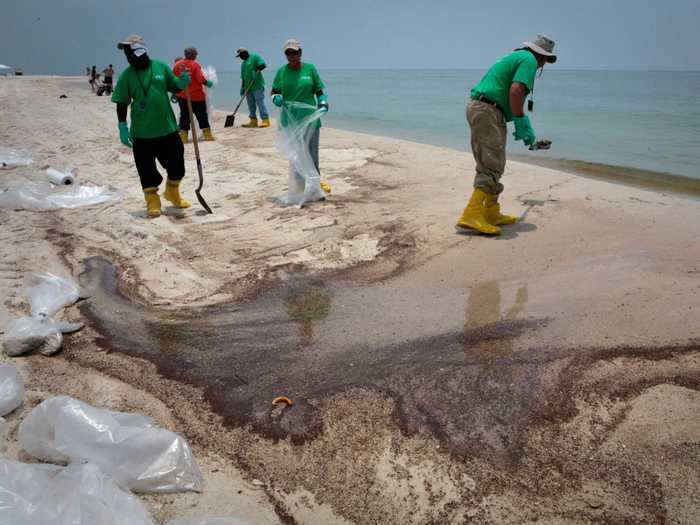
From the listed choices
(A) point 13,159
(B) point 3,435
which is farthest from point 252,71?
(B) point 3,435

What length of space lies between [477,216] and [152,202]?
10.5 feet

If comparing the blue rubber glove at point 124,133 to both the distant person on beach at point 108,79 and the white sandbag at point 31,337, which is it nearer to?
the white sandbag at point 31,337

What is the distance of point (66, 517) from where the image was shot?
4.75 ft

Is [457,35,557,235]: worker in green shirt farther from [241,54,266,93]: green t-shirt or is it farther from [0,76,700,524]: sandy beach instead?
[241,54,266,93]: green t-shirt

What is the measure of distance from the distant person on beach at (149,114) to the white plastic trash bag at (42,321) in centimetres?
186

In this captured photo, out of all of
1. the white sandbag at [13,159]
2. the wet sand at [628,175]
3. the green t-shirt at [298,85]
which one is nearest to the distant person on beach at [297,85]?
the green t-shirt at [298,85]

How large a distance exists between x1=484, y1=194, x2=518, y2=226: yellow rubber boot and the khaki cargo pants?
122mm

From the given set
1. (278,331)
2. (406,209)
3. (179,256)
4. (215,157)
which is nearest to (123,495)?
(278,331)

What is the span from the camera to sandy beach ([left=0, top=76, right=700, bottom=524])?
5.88 ft

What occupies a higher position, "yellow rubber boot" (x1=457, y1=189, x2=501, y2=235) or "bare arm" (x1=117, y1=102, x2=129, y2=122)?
"bare arm" (x1=117, y1=102, x2=129, y2=122)

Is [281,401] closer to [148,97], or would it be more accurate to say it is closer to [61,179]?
[148,97]

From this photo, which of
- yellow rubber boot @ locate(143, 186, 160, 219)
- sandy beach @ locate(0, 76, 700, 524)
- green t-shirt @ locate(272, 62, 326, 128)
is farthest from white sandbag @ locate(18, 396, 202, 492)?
green t-shirt @ locate(272, 62, 326, 128)

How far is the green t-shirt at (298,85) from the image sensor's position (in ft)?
16.7

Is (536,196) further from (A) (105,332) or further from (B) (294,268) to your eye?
(A) (105,332)
